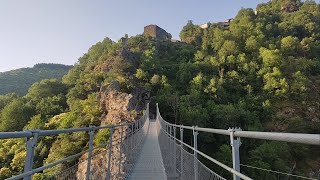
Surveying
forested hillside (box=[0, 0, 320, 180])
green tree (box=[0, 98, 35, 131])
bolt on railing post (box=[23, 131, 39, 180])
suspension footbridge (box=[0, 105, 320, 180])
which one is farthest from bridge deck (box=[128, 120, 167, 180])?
green tree (box=[0, 98, 35, 131])

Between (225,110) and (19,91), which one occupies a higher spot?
(19,91)

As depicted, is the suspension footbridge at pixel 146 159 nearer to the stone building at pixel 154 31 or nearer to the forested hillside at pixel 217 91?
the forested hillside at pixel 217 91

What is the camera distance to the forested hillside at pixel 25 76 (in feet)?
316

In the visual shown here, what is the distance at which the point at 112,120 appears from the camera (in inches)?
1217

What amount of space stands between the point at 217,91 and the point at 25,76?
76842mm

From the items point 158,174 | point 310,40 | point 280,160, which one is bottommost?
point 280,160

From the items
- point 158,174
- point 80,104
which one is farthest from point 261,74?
point 158,174

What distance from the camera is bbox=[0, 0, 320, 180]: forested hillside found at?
38.1 m

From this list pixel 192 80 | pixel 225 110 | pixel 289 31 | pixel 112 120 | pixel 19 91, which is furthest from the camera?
pixel 19 91

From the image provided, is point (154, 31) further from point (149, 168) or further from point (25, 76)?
point (149, 168)

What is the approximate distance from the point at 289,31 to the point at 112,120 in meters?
62.4

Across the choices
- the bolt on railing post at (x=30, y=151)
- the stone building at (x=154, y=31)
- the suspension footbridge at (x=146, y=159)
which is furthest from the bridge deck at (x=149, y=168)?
the stone building at (x=154, y=31)

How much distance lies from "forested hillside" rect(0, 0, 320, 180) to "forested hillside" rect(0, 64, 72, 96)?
29112mm

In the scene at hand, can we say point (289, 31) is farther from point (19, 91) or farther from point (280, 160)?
point (19, 91)
